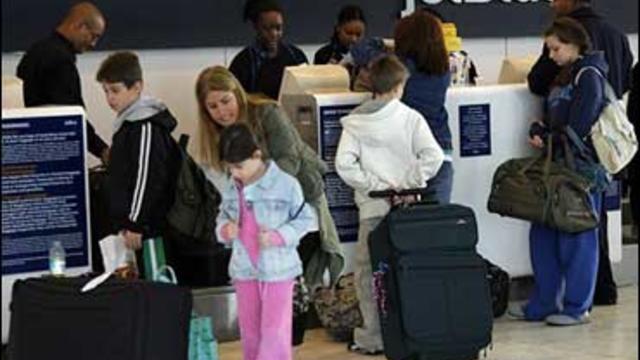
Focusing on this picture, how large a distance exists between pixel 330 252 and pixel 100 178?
1067mm

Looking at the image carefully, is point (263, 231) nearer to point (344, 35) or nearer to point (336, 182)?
point (336, 182)

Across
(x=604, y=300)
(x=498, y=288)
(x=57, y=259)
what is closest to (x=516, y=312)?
(x=498, y=288)

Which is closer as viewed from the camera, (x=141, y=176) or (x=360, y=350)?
(x=141, y=176)

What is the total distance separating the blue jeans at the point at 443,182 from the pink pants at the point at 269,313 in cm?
119

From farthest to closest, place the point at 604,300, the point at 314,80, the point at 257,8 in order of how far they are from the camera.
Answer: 1. the point at 257,8
2. the point at 604,300
3. the point at 314,80

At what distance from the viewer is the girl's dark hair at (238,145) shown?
475 cm

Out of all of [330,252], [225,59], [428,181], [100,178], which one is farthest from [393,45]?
[225,59]

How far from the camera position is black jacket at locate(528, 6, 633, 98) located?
643 cm

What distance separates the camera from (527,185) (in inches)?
240

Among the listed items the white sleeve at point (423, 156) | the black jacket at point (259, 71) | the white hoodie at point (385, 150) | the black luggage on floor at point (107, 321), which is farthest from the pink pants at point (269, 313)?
the black jacket at point (259, 71)

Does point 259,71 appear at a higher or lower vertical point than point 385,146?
higher

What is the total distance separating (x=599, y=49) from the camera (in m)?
6.42

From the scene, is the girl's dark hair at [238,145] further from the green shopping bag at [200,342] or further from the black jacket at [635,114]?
the black jacket at [635,114]

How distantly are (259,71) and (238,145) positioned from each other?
7.76 ft
